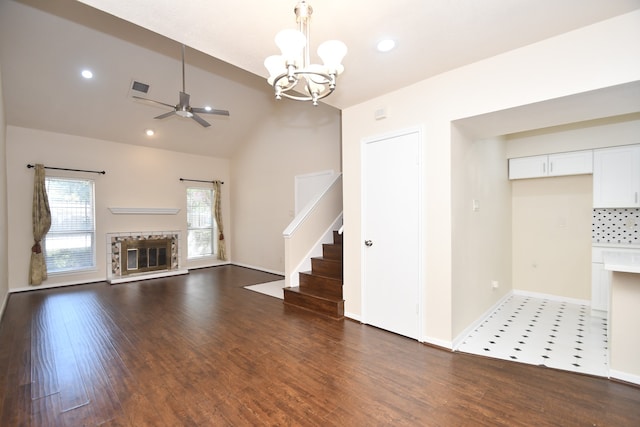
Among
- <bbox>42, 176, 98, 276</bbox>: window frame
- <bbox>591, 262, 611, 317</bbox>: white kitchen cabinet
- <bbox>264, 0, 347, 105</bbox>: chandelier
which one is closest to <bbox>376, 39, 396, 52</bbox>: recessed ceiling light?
<bbox>264, 0, 347, 105</bbox>: chandelier

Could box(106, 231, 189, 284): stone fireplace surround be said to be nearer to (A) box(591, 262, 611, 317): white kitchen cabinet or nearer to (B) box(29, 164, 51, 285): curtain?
(B) box(29, 164, 51, 285): curtain

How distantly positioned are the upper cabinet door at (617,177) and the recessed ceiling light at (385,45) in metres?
3.33

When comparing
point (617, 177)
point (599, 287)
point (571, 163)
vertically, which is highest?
point (571, 163)

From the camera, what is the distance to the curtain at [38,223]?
519 centimetres

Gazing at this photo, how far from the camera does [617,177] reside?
357 centimetres

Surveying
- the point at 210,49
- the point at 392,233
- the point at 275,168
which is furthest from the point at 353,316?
the point at 275,168

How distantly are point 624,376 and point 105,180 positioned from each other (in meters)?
8.07

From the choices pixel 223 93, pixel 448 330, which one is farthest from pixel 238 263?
pixel 448 330

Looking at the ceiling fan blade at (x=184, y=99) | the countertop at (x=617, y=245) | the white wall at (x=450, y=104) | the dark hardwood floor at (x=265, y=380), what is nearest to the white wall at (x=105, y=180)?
the dark hardwood floor at (x=265, y=380)

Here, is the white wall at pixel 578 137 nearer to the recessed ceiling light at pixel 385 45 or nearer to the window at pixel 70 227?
the recessed ceiling light at pixel 385 45

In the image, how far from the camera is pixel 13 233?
5.09m

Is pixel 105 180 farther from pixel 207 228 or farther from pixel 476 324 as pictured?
pixel 476 324

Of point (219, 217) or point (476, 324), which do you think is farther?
point (219, 217)

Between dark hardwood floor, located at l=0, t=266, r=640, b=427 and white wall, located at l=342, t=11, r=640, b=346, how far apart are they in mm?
644
